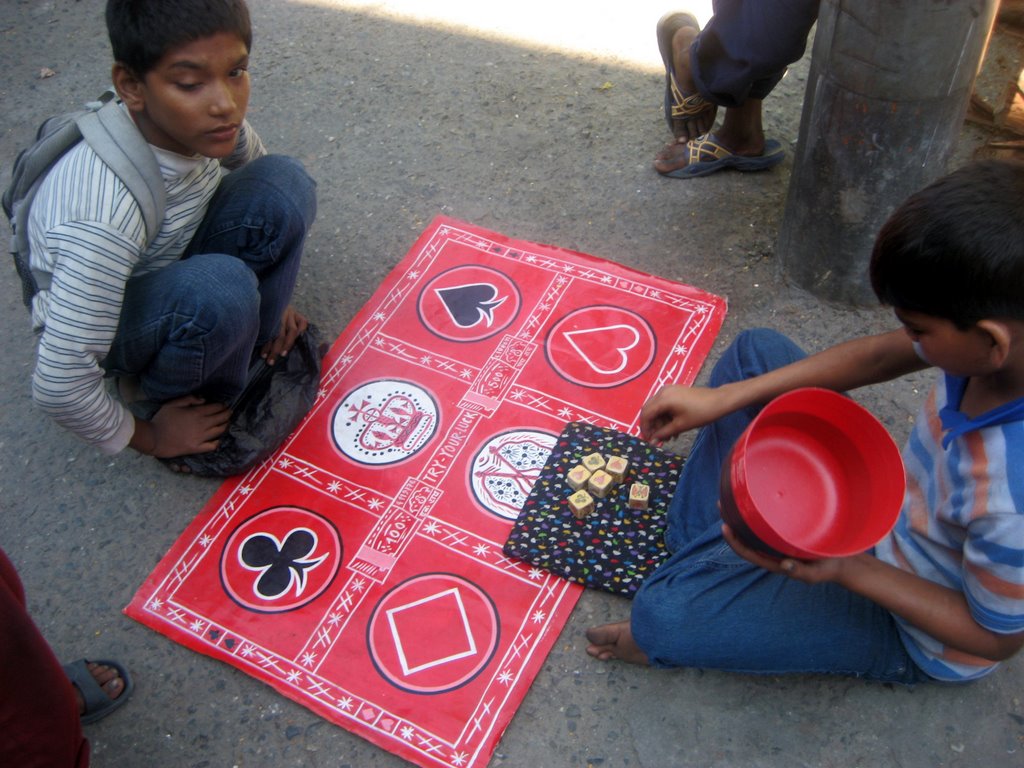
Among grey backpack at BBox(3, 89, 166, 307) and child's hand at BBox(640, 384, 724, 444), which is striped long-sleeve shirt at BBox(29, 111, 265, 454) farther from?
child's hand at BBox(640, 384, 724, 444)

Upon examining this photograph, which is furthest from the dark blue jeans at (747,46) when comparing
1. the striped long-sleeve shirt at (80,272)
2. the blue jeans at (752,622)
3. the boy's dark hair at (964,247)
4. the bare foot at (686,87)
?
the striped long-sleeve shirt at (80,272)

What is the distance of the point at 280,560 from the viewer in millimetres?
1825

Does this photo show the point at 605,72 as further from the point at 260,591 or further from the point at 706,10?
the point at 260,591

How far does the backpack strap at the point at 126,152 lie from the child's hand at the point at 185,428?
1.41 ft

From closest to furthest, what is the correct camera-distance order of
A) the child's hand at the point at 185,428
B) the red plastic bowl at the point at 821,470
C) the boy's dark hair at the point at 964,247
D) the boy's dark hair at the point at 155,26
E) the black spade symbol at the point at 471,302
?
the boy's dark hair at the point at 964,247 < the red plastic bowl at the point at 821,470 < the boy's dark hair at the point at 155,26 < the child's hand at the point at 185,428 < the black spade symbol at the point at 471,302

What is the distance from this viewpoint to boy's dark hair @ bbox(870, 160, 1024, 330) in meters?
1.08

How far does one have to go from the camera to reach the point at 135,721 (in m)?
1.63

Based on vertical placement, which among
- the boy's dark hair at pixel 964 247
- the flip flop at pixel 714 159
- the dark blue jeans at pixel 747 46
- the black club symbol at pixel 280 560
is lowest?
the black club symbol at pixel 280 560

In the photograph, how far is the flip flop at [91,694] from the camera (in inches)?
62.8

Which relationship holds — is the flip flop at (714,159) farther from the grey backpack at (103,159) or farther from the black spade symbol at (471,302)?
the grey backpack at (103,159)

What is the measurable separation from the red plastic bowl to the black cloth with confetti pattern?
0.33m

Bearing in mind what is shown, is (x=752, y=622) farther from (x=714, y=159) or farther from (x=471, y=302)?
(x=714, y=159)

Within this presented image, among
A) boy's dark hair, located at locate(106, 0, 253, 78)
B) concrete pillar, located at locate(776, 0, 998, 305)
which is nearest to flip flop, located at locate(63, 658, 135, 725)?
boy's dark hair, located at locate(106, 0, 253, 78)

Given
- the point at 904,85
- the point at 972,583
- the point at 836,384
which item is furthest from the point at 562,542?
the point at 904,85
